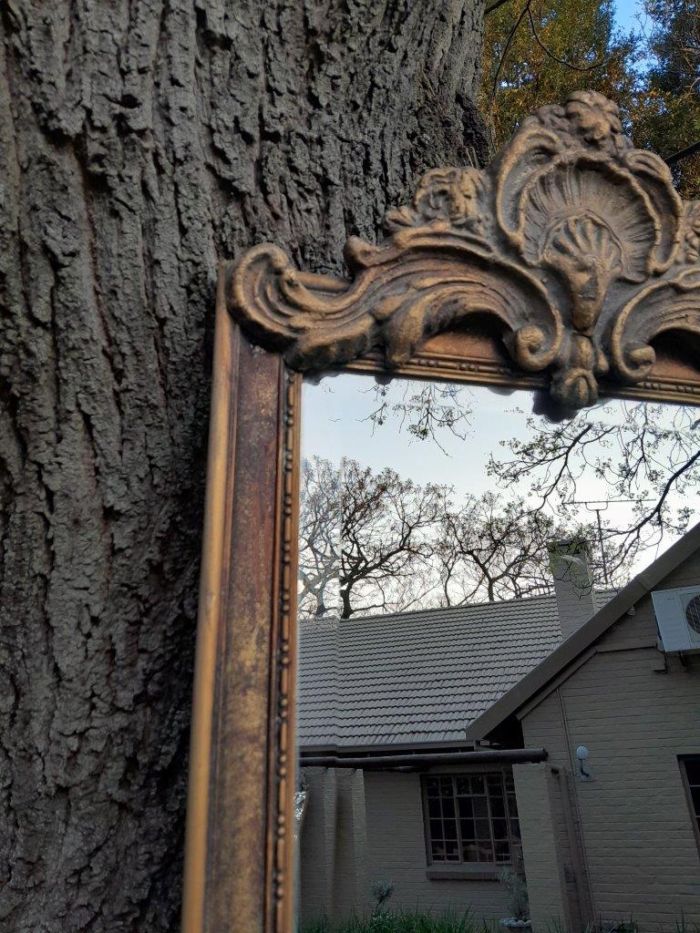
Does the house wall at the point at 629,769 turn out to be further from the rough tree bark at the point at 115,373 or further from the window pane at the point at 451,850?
the rough tree bark at the point at 115,373

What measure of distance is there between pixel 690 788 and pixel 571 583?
24cm

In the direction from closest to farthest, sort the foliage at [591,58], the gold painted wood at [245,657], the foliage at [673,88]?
the gold painted wood at [245,657] → the foliage at [673,88] → the foliage at [591,58]

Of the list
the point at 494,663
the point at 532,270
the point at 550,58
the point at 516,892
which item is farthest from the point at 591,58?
the point at 516,892

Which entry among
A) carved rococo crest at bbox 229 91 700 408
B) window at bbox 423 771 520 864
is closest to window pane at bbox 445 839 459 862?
window at bbox 423 771 520 864

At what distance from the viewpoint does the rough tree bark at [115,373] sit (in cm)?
61

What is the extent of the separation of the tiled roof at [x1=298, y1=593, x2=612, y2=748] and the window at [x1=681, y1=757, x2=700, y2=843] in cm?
18

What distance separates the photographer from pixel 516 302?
0.81 m

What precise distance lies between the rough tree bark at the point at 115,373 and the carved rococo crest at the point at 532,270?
0.10 metres

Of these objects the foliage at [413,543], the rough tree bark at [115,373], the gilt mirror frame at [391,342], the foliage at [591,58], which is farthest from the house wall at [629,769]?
the foliage at [591,58]

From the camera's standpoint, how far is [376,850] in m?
0.75

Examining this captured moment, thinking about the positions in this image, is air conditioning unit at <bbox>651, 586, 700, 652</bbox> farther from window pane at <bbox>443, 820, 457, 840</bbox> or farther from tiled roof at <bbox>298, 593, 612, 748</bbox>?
window pane at <bbox>443, 820, 457, 840</bbox>

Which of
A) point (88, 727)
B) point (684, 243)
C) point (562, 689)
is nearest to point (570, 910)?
point (562, 689)

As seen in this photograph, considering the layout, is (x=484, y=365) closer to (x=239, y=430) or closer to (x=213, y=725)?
(x=239, y=430)

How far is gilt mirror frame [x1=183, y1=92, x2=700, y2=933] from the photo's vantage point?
570 mm
